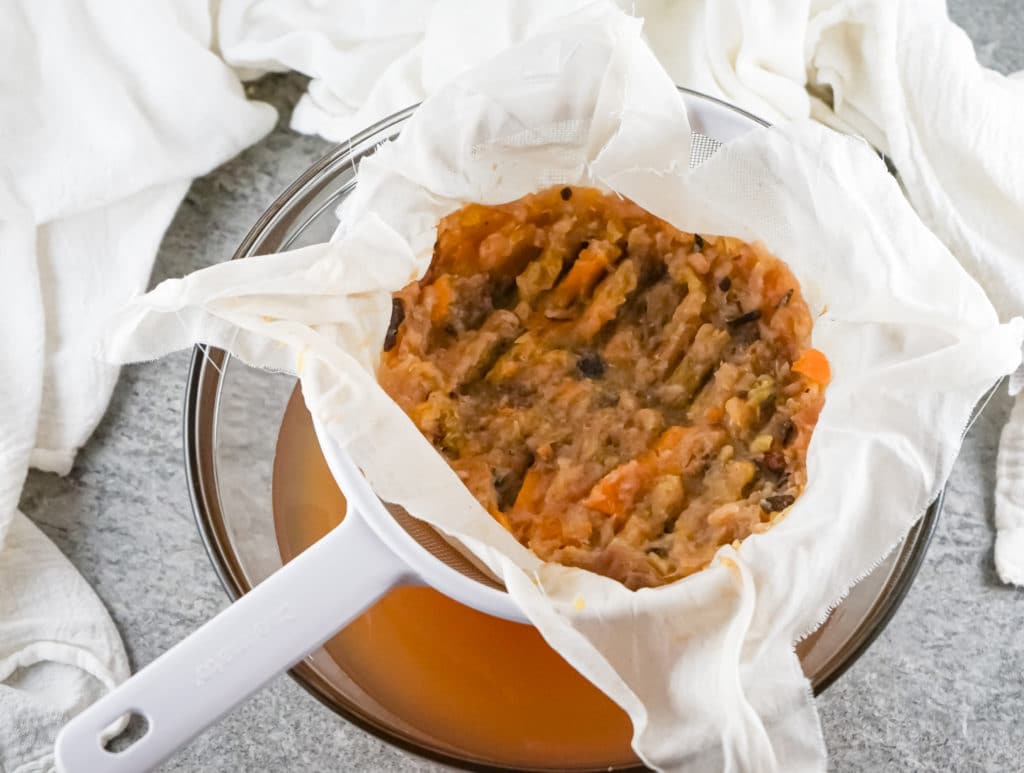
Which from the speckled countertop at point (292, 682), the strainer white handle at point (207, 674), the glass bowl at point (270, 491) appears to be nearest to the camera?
the strainer white handle at point (207, 674)

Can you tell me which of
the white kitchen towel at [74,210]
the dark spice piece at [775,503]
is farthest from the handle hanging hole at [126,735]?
the dark spice piece at [775,503]

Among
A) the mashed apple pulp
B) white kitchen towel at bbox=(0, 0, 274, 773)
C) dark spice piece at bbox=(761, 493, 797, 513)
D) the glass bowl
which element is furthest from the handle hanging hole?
dark spice piece at bbox=(761, 493, 797, 513)

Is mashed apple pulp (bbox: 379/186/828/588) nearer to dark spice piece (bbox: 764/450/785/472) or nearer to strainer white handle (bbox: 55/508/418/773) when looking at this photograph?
dark spice piece (bbox: 764/450/785/472)

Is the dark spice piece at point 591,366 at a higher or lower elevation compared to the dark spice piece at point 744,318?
lower

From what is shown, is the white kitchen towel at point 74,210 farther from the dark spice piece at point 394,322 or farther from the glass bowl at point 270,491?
the dark spice piece at point 394,322

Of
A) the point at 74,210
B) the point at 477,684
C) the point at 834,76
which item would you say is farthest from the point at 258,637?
the point at 834,76

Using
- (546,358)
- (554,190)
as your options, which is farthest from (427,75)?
(546,358)

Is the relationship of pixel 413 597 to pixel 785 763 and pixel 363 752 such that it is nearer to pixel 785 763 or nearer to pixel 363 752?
pixel 363 752
